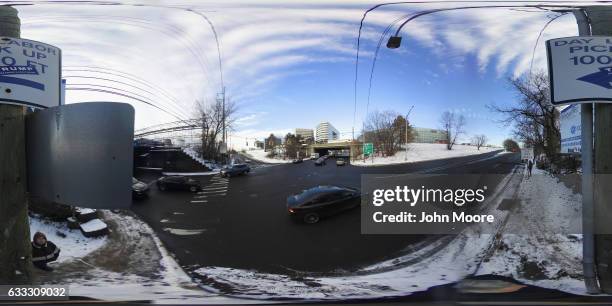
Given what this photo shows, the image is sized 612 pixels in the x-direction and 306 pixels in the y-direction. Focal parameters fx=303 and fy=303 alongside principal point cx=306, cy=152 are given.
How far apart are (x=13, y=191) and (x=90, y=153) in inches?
32.3

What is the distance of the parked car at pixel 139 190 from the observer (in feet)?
6.07

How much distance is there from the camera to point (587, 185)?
2.11 meters

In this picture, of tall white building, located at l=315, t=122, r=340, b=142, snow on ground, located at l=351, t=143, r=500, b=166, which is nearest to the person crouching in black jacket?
tall white building, located at l=315, t=122, r=340, b=142

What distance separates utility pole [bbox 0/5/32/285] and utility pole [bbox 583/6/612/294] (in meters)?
3.73

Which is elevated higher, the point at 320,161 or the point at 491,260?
the point at 320,161

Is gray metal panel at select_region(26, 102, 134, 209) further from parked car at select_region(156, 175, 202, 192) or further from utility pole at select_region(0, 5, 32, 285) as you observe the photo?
parked car at select_region(156, 175, 202, 192)

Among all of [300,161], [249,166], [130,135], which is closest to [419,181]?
[300,161]

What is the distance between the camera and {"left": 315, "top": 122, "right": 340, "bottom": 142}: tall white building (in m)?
2.02

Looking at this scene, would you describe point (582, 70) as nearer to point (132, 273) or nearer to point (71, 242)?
point (132, 273)

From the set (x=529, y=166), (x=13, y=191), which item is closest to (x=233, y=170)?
(x=13, y=191)

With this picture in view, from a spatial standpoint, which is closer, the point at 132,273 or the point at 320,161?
the point at 132,273

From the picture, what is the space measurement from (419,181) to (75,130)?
2.11 metres

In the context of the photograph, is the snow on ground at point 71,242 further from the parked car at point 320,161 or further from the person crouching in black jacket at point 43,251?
the parked car at point 320,161

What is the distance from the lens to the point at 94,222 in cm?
179
